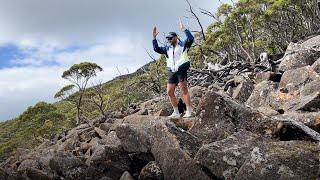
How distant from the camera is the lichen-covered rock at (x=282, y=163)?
8273 mm

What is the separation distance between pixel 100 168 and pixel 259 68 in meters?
9.30

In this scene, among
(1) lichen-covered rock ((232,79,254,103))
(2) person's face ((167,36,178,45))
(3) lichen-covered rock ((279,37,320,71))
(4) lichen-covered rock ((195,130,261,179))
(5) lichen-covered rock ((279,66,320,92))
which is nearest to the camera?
(4) lichen-covered rock ((195,130,261,179))

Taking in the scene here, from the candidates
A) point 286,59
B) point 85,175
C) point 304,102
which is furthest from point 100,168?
point 286,59

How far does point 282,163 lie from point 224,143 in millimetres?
1376

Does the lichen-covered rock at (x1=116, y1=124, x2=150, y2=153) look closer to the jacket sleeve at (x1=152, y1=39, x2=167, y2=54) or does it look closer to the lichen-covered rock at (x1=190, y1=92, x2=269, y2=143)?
the lichen-covered rock at (x1=190, y1=92, x2=269, y2=143)

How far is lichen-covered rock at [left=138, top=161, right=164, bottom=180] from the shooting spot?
1054 cm

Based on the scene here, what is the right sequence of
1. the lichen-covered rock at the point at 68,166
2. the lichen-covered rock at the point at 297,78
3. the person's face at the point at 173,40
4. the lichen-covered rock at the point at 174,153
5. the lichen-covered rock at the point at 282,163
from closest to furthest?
the lichen-covered rock at the point at 282,163 < the lichen-covered rock at the point at 174,153 < the lichen-covered rock at the point at 68,166 < the person's face at the point at 173,40 < the lichen-covered rock at the point at 297,78

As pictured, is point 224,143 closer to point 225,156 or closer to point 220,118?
point 225,156

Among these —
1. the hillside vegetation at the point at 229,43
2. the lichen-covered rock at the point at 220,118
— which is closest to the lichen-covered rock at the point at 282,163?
the lichen-covered rock at the point at 220,118

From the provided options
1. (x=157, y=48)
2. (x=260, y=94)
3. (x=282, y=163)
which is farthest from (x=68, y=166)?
(x=282, y=163)

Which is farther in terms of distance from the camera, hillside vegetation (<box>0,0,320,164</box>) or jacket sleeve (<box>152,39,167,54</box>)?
hillside vegetation (<box>0,0,320,164</box>)

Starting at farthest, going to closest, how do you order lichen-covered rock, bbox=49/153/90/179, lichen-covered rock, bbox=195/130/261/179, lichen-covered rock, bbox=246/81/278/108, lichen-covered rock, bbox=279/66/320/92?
lichen-covered rock, bbox=246/81/278/108 < lichen-covered rock, bbox=279/66/320/92 < lichen-covered rock, bbox=49/153/90/179 < lichen-covered rock, bbox=195/130/261/179

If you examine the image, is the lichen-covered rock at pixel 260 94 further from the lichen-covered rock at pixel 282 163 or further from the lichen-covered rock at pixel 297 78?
the lichen-covered rock at pixel 282 163

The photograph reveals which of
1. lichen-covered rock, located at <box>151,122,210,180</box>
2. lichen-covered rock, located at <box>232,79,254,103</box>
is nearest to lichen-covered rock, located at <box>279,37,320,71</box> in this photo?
lichen-covered rock, located at <box>232,79,254,103</box>
